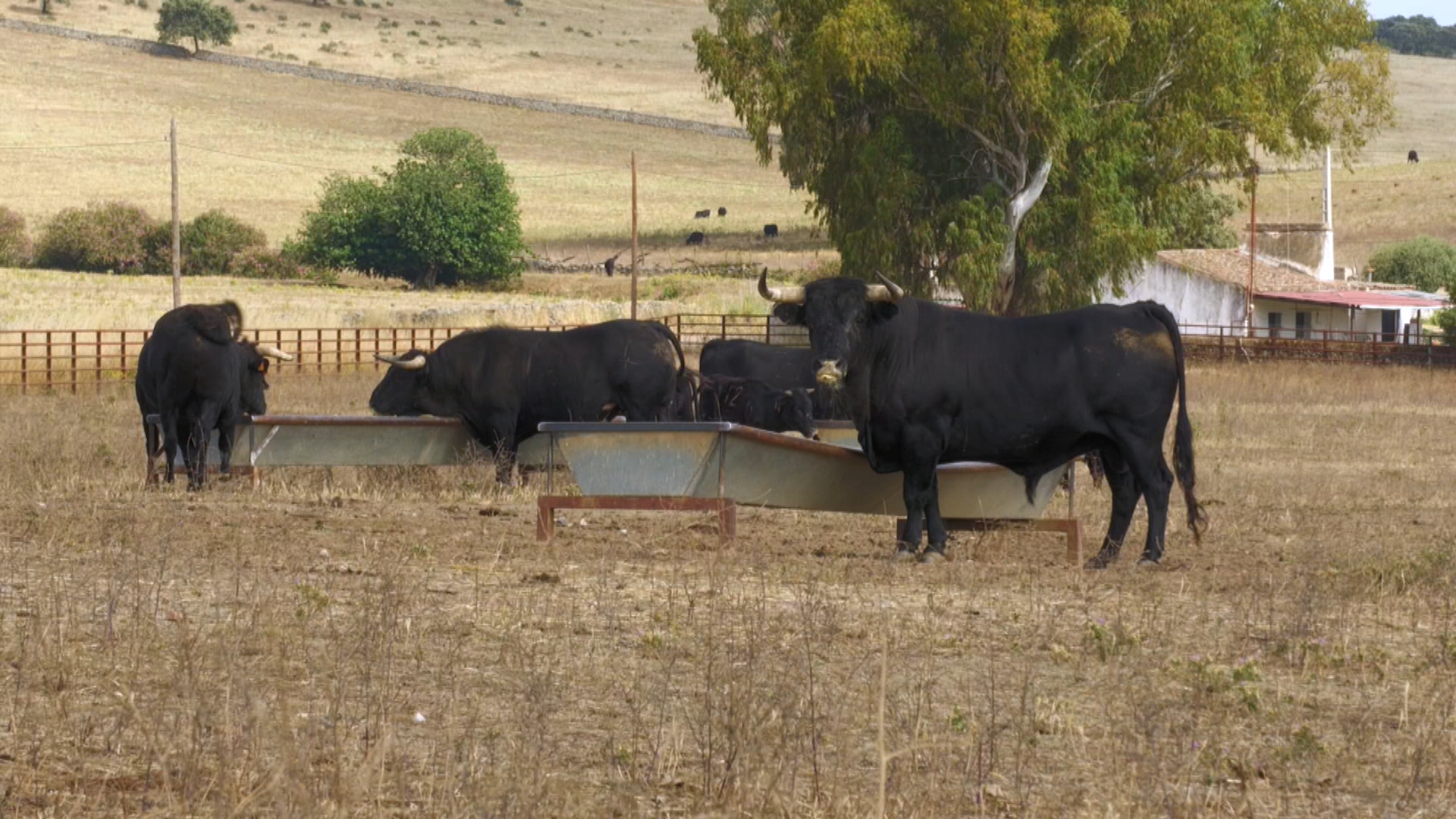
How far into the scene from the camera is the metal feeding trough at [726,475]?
37.3 ft

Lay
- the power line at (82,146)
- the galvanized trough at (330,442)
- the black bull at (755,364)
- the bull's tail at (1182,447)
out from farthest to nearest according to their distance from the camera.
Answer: the power line at (82,146)
the black bull at (755,364)
the galvanized trough at (330,442)
the bull's tail at (1182,447)

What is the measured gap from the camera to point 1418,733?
627 cm

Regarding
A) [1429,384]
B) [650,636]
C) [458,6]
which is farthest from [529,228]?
[650,636]

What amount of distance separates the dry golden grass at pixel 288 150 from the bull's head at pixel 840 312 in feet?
206

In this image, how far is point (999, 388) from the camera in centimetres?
1146

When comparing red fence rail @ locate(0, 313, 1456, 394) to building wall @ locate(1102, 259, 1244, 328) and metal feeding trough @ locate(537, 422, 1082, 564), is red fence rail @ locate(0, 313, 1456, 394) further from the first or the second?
metal feeding trough @ locate(537, 422, 1082, 564)

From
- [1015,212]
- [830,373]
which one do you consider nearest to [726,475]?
[830,373]

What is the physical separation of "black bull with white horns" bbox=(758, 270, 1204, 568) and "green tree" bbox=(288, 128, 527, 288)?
184ft

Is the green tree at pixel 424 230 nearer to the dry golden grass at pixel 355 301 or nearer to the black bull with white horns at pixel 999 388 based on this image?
the dry golden grass at pixel 355 301

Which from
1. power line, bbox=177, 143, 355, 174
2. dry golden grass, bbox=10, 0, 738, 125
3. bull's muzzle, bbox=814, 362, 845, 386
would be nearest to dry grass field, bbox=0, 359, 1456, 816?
bull's muzzle, bbox=814, 362, 845, 386

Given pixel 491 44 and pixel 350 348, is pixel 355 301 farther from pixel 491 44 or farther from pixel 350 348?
pixel 491 44

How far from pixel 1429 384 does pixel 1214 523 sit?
21444 mm

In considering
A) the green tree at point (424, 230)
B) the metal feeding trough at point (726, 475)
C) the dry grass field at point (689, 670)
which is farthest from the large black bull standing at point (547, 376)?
the green tree at point (424, 230)

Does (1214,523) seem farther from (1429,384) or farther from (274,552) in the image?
(1429,384)
